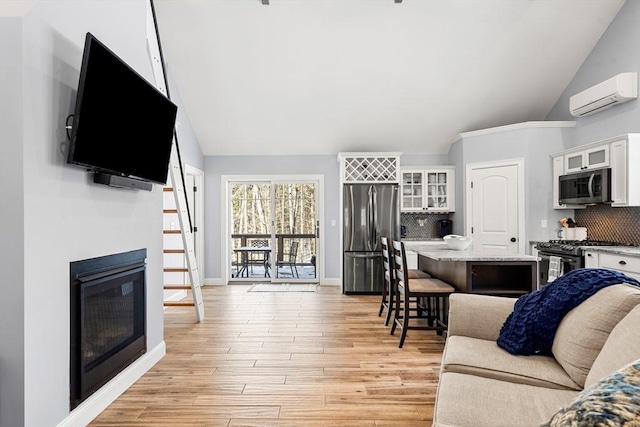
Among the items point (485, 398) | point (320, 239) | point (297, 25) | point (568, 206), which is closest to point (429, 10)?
point (297, 25)

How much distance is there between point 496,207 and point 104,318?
16.8 ft

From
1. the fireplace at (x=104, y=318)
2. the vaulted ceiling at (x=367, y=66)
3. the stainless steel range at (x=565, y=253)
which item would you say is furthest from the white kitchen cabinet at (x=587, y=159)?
the fireplace at (x=104, y=318)

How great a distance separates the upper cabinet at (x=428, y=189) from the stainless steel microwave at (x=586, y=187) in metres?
1.76

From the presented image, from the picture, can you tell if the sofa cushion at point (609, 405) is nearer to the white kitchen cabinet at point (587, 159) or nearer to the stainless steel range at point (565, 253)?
the stainless steel range at point (565, 253)

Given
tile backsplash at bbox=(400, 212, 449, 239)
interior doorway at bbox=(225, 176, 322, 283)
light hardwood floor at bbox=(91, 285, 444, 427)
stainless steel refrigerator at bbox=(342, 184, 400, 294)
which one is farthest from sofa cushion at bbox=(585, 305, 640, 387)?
interior doorway at bbox=(225, 176, 322, 283)

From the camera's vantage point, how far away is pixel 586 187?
4594mm

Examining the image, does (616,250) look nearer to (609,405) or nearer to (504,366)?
(504,366)

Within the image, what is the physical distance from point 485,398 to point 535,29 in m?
4.87

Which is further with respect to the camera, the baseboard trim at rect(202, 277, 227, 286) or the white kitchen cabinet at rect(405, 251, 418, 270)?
the baseboard trim at rect(202, 277, 227, 286)

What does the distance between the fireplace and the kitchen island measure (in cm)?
248

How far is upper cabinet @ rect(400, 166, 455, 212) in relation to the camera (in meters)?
6.57

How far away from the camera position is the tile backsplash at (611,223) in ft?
14.5

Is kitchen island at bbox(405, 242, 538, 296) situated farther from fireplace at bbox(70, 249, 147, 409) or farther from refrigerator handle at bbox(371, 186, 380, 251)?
fireplace at bbox(70, 249, 147, 409)

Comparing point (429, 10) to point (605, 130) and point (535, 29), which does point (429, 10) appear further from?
point (605, 130)
